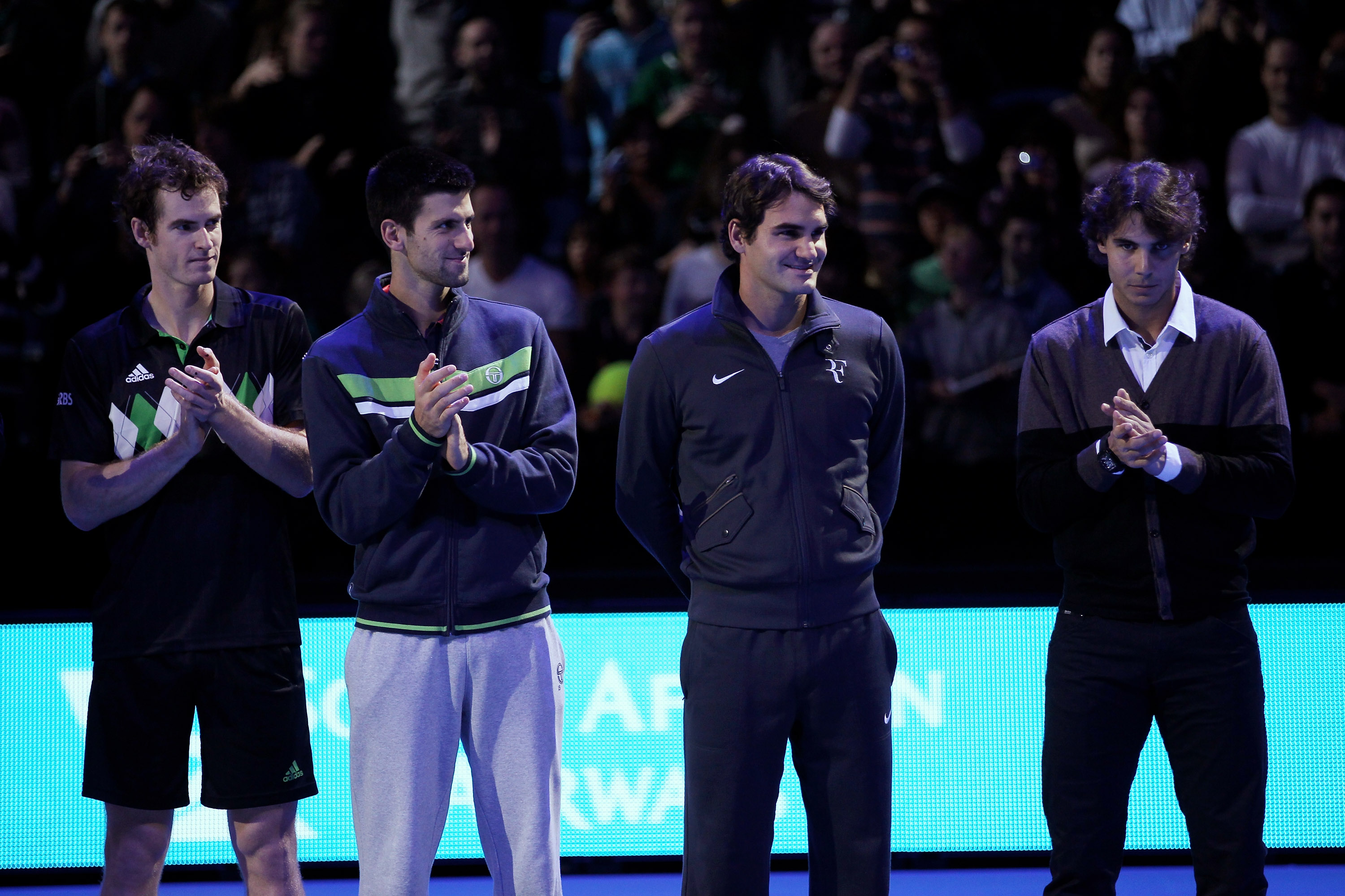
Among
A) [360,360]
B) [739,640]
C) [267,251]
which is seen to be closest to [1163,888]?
[739,640]

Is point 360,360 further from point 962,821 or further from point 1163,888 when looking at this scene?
point 1163,888

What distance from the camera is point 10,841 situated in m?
4.25

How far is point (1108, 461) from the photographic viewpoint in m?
3.00

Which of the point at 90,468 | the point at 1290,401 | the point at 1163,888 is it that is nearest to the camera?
the point at 90,468

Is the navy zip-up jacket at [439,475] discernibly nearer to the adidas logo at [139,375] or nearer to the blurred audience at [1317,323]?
the adidas logo at [139,375]

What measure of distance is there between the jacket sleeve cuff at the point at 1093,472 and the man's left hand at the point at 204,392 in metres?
1.96

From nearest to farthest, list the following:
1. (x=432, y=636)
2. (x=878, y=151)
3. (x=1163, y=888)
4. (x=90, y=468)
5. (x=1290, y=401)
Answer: (x=432, y=636), (x=90, y=468), (x=1163, y=888), (x=1290, y=401), (x=878, y=151)

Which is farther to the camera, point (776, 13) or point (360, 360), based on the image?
point (776, 13)

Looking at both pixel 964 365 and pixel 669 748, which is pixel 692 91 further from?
pixel 669 748

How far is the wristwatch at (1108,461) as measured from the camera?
118 inches

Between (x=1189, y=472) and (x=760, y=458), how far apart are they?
0.97m

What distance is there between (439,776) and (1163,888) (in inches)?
98.3

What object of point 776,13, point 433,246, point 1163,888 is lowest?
point 1163,888

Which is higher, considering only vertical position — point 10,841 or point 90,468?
point 90,468
